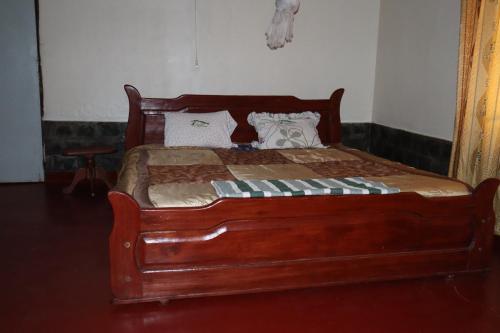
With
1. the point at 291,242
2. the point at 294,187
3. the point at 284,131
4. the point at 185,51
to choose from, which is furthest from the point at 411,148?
the point at 185,51

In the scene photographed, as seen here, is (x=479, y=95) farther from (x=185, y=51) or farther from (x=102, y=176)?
(x=102, y=176)

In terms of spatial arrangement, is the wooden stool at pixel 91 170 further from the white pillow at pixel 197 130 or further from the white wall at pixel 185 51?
the white pillow at pixel 197 130

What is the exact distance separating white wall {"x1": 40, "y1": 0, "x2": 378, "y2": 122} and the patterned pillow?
18.4 inches

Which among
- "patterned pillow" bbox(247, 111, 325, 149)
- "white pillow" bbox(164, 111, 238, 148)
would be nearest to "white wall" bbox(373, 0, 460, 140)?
"patterned pillow" bbox(247, 111, 325, 149)

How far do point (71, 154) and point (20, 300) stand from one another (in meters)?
1.91

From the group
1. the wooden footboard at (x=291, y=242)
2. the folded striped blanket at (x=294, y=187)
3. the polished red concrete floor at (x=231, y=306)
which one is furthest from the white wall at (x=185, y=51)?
the wooden footboard at (x=291, y=242)

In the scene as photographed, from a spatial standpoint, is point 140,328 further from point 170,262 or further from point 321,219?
point 321,219

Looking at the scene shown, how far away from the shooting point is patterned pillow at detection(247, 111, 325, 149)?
12.0 ft

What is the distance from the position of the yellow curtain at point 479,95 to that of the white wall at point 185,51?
1525 millimetres

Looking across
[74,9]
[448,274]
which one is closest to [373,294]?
[448,274]

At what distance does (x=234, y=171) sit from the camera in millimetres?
2701

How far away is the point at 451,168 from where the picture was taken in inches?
121

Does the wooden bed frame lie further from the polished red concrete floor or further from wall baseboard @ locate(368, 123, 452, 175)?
wall baseboard @ locate(368, 123, 452, 175)

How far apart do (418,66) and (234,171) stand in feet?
6.59
